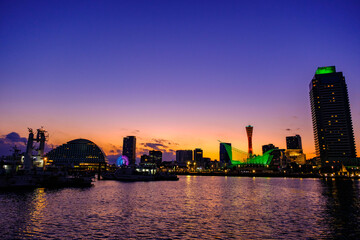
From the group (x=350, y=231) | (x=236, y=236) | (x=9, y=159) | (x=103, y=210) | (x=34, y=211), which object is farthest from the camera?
(x=9, y=159)

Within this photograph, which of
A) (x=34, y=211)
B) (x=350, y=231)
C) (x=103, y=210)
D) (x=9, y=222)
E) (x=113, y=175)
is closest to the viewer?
(x=350, y=231)

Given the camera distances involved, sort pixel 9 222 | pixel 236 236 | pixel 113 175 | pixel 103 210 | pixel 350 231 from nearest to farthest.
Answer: pixel 236 236 → pixel 350 231 → pixel 9 222 → pixel 103 210 → pixel 113 175

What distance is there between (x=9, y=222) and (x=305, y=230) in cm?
3283

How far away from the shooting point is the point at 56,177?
270ft

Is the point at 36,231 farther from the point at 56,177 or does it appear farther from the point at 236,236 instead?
the point at 56,177

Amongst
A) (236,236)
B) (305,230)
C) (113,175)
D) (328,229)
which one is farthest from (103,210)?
(113,175)

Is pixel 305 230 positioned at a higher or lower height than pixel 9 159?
lower

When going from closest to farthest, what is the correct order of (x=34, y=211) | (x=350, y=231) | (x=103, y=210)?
1. (x=350, y=231)
2. (x=34, y=211)
3. (x=103, y=210)

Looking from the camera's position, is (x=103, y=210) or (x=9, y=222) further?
(x=103, y=210)

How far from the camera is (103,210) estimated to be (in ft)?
118

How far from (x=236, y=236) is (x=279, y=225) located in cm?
750

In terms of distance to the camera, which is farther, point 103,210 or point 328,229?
point 103,210

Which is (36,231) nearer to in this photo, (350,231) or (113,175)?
(350,231)

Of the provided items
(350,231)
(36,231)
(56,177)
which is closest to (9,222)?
(36,231)
